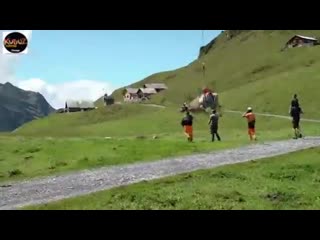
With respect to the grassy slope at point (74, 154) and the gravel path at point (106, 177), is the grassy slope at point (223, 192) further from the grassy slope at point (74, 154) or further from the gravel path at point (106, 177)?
the grassy slope at point (74, 154)

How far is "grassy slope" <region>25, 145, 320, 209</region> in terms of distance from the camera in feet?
59.1

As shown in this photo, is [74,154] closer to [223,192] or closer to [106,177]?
[106,177]

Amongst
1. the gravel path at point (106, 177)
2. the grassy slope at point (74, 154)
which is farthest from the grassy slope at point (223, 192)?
the grassy slope at point (74, 154)

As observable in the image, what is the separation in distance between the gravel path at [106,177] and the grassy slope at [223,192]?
4.47 feet

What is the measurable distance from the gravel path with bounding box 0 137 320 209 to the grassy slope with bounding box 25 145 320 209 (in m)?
1.36

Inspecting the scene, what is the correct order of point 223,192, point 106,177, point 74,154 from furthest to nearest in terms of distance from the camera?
point 74,154, point 106,177, point 223,192

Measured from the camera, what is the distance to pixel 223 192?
766 inches

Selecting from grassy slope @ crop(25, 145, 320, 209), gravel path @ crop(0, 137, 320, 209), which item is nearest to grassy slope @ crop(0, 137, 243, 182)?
gravel path @ crop(0, 137, 320, 209)

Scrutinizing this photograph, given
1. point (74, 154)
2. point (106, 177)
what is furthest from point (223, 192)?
point (74, 154)

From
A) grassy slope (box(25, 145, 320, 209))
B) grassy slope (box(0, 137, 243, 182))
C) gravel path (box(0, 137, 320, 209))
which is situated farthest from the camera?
grassy slope (box(0, 137, 243, 182))

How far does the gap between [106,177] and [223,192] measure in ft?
20.5

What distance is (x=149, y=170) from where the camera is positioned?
995 inches

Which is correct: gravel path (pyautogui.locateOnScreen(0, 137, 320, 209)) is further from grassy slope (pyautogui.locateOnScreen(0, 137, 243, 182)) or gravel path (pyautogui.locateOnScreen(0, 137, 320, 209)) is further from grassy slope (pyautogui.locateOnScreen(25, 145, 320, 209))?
grassy slope (pyautogui.locateOnScreen(0, 137, 243, 182))

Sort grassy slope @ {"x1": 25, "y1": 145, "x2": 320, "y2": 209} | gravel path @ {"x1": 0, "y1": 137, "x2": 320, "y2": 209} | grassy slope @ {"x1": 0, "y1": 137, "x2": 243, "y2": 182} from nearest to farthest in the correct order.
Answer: grassy slope @ {"x1": 25, "y1": 145, "x2": 320, "y2": 209} < gravel path @ {"x1": 0, "y1": 137, "x2": 320, "y2": 209} < grassy slope @ {"x1": 0, "y1": 137, "x2": 243, "y2": 182}
